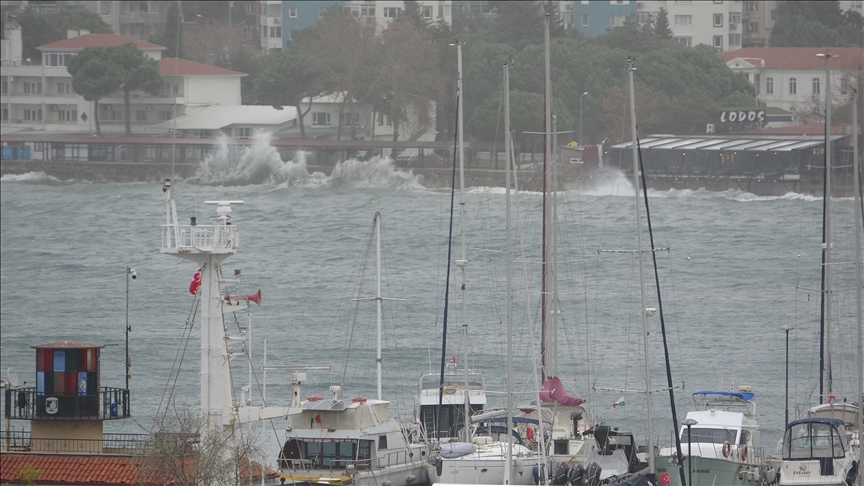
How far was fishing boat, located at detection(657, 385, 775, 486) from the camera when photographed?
21203 millimetres

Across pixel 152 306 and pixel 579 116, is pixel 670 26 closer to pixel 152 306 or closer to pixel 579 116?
pixel 579 116

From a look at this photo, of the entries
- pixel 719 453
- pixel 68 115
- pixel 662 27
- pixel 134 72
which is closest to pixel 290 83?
pixel 134 72

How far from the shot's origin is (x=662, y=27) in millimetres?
84938

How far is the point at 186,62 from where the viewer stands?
87438 mm

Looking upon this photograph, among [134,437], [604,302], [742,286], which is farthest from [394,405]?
[742,286]

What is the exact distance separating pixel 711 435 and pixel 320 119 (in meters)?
65.7

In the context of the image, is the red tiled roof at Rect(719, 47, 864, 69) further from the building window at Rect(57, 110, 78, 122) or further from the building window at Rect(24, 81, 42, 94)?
the building window at Rect(24, 81, 42, 94)

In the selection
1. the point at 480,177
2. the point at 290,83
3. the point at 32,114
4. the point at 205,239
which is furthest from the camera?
the point at 32,114

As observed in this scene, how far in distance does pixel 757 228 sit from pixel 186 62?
32.2m

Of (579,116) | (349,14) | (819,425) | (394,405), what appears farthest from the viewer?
(349,14)

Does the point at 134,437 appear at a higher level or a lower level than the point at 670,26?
lower

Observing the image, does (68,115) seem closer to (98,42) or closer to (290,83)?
(98,42)

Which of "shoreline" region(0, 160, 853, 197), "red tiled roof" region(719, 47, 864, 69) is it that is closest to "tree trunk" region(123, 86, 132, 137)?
"shoreline" region(0, 160, 853, 197)

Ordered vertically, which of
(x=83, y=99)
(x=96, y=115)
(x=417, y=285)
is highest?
(x=83, y=99)
